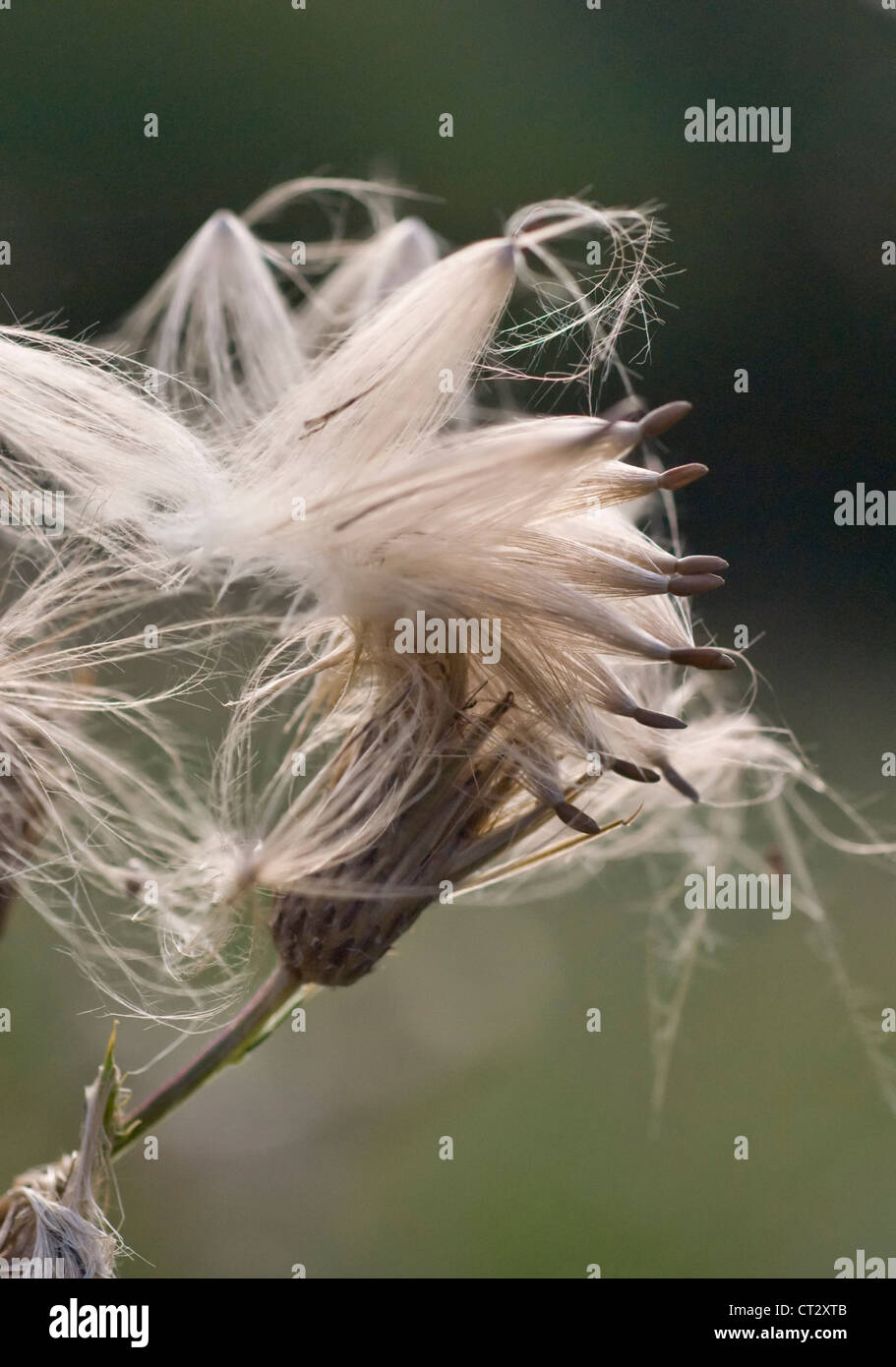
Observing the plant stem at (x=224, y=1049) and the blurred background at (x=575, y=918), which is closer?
the plant stem at (x=224, y=1049)

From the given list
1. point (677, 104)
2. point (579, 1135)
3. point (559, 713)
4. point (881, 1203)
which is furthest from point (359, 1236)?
point (677, 104)

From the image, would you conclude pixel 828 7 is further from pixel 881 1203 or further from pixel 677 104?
pixel 881 1203

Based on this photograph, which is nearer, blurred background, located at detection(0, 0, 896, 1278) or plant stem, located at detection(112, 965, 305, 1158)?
plant stem, located at detection(112, 965, 305, 1158)

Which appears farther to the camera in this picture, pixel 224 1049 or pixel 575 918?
pixel 575 918
